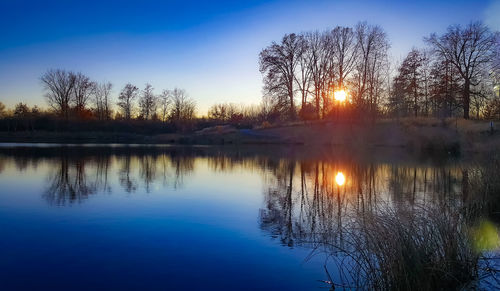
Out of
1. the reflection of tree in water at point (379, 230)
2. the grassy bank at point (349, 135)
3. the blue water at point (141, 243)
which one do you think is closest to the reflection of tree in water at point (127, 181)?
the blue water at point (141, 243)

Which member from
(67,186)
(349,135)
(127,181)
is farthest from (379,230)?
(349,135)

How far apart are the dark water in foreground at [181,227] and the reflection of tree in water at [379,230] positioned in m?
0.08

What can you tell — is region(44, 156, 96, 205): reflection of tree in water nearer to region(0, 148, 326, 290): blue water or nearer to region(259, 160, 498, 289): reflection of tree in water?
region(0, 148, 326, 290): blue water

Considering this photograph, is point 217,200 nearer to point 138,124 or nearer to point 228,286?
point 228,286

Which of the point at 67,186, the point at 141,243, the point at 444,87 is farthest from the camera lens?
the point at 444,87

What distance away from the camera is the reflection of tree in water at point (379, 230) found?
5.17 meters

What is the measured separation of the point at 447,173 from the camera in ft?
66.7

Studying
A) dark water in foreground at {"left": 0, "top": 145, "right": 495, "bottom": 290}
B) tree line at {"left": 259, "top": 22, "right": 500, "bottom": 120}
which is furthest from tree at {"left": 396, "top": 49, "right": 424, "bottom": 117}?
dark water in foreground at {"left": 0, "top": 145, "right": 495, "bottom": 290}

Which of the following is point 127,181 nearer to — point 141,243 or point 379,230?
point 141,243

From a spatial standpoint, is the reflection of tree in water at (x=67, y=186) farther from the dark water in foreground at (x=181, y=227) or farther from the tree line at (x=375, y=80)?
the tree line at (x=375, y=80)

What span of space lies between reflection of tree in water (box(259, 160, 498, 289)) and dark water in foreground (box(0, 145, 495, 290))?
0.27ft

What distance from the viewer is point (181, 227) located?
31.5 ft

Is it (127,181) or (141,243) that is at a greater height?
(127,181)

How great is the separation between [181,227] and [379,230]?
560cm
